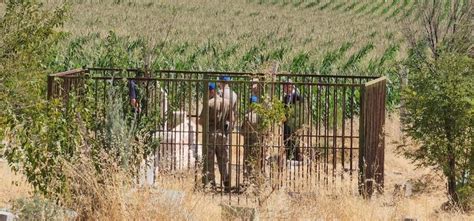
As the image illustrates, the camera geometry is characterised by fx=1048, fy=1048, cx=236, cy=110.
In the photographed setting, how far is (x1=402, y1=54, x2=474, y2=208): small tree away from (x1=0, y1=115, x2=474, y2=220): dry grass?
0.56 metres

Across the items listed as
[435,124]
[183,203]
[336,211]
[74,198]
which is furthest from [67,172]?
[435,124]

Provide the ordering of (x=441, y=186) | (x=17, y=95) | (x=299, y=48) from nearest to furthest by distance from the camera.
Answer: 1. (x=17, y=95)
2. (x=441, y=186)
3. (x=299, y=48)

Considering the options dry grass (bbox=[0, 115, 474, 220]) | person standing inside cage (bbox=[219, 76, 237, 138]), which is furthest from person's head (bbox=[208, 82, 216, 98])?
dry grass (bbox=[0, 115, 474, 220])

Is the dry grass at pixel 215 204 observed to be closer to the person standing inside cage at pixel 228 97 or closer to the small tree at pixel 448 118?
the small tree at pixel 448 118

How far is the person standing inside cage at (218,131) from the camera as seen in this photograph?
47.1ft

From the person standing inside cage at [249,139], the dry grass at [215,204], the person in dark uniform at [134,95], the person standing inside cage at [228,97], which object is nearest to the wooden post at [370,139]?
the dry grass at [215,204]

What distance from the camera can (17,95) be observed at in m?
12.0

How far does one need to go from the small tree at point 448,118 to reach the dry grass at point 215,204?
560mm

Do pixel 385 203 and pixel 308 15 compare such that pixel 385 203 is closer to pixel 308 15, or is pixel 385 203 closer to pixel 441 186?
pixel 441 186

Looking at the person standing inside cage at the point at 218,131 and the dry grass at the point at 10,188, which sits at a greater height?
the person standing inside cage at the point at 218,131

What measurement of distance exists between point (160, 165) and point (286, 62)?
18.8 m

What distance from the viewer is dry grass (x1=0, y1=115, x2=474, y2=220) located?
9.52 metres

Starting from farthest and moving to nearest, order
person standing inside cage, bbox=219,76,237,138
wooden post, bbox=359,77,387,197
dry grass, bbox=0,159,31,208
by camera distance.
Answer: person standing inside cage, bbox=219,76,237,138, wooden post, bbox=359,77,387,197, dry grass, bbox=0,159,31,208

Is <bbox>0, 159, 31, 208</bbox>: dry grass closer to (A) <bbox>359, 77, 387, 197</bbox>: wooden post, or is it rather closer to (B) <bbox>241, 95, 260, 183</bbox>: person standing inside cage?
(B) <bbox>241, 95, 260, 183</bbox>: person standing inside cage
